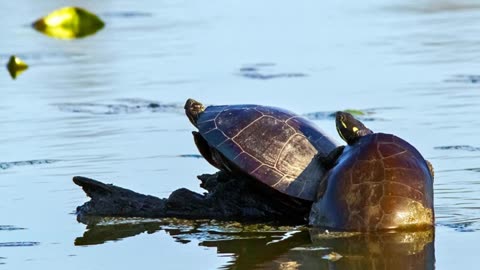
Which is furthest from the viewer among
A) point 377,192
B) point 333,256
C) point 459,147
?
point 459,147

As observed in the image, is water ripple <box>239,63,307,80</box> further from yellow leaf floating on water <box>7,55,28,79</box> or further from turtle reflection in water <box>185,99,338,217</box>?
turtle reflection in water <box>185,99,338,217</box>

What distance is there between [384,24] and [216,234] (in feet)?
26.2

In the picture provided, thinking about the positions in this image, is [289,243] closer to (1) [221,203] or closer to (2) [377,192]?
(2) [377,192]

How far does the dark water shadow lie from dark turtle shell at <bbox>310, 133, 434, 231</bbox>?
73 mm

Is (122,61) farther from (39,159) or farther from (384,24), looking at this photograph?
(39,159)

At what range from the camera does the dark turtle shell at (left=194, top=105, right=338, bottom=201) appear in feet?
24.9

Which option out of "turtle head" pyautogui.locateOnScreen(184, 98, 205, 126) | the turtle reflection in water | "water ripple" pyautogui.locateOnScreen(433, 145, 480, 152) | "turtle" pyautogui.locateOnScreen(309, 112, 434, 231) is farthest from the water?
"turtle head" pyautogui.locateOnScreen(184, 98, 205, 126)

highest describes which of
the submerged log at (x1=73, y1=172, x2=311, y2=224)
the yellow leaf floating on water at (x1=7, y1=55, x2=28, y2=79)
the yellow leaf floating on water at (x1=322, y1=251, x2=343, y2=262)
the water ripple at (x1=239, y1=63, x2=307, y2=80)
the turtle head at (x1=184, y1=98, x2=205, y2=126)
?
the yellow leaf floating on water at (x1=7, y1=55, x2=28, y2=79)

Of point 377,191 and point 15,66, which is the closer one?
point 377,191

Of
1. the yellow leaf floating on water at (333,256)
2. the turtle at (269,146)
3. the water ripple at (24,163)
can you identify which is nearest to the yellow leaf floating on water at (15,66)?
the water ripple at (24,163)

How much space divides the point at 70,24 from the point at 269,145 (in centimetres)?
894

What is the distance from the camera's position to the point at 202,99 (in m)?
11.4

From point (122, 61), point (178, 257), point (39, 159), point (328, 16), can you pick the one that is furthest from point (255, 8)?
point (178, 257)

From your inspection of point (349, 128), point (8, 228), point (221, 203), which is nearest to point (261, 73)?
point (221, 203)
